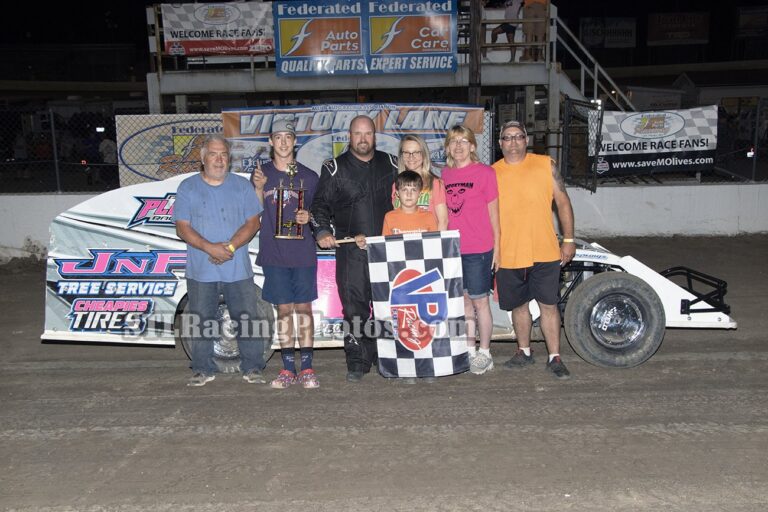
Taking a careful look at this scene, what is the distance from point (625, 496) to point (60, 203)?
9.52m

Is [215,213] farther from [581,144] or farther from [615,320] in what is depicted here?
[581,144]

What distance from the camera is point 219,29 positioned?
14.0m

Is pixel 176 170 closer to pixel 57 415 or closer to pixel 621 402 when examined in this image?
pixel 57 415

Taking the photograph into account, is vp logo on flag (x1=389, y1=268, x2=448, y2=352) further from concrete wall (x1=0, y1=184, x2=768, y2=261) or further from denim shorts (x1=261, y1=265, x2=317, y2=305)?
concrete wall (x1=0, y1=184, x2=768, y2=261)

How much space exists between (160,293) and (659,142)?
916 centimetres

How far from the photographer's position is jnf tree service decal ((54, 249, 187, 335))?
5363 millimetres

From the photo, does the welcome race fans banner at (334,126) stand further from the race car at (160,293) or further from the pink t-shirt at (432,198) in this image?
the pink t-shirt at (432,198)

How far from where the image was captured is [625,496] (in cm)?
356

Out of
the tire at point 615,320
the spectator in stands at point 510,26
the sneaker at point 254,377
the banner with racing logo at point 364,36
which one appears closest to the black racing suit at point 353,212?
the sneaker at point 254,377

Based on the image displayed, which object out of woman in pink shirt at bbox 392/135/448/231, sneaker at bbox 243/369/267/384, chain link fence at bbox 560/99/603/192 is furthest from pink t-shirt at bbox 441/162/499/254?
chain link fence at bbox 560/99/603/192

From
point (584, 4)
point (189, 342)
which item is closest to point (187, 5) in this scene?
point (189, 342)

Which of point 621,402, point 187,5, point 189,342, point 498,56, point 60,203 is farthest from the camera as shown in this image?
point 498,56

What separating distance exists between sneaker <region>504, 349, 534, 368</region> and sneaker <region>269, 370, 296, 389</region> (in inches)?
64.5
